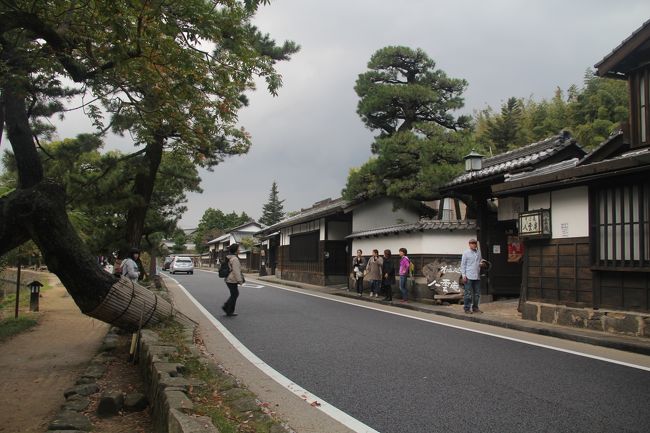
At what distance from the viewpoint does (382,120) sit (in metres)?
20.6

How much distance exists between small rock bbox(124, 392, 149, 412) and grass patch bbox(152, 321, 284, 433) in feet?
1.76

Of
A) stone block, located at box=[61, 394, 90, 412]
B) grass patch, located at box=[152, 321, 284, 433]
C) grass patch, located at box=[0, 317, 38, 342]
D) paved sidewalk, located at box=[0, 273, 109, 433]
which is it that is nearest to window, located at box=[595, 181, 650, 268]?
grass patch, located at box=[152, 321, 284, 433]

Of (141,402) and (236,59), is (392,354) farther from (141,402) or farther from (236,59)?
(236,59)

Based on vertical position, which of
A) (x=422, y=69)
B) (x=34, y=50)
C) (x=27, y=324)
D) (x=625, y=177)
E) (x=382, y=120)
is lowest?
(x=27, y=324)

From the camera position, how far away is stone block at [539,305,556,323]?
1101 centimetres

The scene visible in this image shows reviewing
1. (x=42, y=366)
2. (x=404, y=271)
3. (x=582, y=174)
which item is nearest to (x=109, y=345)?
(x=42, y=366)

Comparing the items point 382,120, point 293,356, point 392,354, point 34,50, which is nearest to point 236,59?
point 34,50

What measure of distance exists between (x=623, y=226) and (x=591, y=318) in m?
1.94

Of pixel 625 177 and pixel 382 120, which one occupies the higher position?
pixel 382 120

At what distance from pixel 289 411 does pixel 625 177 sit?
798 centimetres

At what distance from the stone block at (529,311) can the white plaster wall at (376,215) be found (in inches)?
443

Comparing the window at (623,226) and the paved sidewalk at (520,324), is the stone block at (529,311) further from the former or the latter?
the window at (623,226)

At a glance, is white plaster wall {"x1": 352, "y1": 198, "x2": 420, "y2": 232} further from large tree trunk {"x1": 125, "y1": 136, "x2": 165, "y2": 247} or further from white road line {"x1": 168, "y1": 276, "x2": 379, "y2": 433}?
white road line {"x1": 168, "y1": 276, "x2": 379, "y2": 433}

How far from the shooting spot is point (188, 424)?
12.1ft
